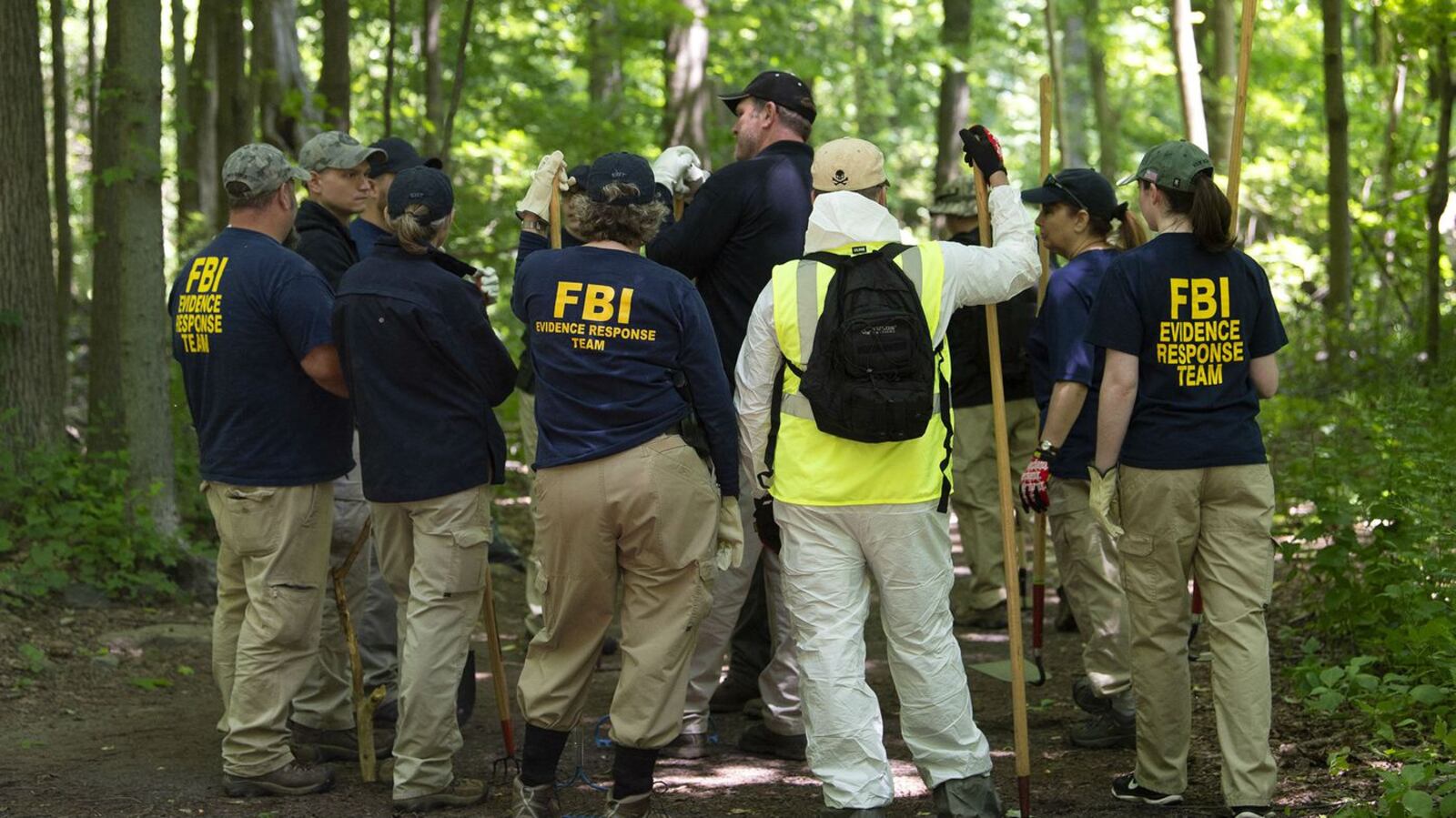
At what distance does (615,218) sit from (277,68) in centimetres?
865

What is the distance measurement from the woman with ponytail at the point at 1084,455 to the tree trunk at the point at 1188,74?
580cm

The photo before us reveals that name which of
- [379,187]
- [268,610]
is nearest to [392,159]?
[379,187]

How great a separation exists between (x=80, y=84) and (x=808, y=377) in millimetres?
8860

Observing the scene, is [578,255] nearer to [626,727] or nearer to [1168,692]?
[626,727]

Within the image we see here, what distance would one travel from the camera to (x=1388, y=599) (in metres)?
6.25

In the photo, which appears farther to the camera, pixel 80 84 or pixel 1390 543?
pixel 80 84

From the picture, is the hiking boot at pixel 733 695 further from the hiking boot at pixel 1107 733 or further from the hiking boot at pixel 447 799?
the hiking boot at pixel 447 799

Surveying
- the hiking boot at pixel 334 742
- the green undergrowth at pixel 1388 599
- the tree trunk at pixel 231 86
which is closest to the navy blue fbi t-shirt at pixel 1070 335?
the green undergrowth at pixel 1388 599

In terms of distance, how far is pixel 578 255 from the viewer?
479 cm

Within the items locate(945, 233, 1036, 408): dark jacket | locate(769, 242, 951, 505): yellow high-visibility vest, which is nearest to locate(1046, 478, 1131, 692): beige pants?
locate(769, 242, 951, 505): yellow high-visibility vest

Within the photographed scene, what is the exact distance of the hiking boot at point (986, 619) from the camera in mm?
8383

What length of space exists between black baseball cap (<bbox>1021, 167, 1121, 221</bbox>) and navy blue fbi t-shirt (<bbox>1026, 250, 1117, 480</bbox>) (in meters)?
0.19

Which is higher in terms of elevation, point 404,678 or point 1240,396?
point 1240,396

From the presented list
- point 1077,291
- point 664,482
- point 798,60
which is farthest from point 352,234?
point 798,60
